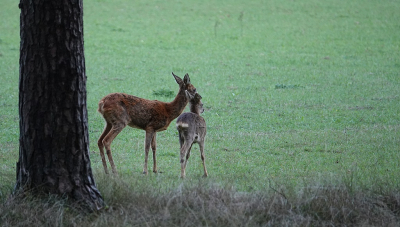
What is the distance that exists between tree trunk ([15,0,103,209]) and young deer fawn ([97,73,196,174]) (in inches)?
80.3

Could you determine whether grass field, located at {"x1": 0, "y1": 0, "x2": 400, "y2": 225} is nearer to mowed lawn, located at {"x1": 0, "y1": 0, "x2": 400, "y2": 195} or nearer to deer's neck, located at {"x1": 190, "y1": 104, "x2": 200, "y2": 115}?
mowed lawn, located at {"x1": 0, "y1": 0, "x2": 400, "y2": 195}

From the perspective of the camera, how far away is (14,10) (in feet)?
87.7

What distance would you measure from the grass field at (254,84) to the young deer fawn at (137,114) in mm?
424

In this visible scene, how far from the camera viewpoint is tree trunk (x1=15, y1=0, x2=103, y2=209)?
231 inches

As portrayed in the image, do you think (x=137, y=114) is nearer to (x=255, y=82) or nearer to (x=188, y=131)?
(x=188, y=131)

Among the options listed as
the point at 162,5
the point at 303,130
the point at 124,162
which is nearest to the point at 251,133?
the point at 303,130

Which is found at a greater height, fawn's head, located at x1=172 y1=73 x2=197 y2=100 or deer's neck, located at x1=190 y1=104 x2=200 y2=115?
fawn's head, located at x1=172 y1=73 x2=197 y2=100

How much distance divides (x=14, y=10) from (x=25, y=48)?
22199 millimetres

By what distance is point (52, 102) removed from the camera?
5.89 meters

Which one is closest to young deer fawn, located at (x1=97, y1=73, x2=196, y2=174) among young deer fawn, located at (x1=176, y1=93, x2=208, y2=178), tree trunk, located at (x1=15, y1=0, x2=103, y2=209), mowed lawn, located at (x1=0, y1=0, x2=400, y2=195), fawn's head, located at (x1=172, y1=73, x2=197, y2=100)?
fawn's head, located at (x1=172, y1=73, x2=197, y2=100)

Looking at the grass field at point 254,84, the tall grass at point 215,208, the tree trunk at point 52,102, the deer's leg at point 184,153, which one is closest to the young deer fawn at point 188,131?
the deer's leg at point 184,153

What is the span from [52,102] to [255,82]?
425 inches

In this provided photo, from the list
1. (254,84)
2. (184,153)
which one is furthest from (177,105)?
(254,84)

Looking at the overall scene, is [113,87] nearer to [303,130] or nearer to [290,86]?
[290,86]
